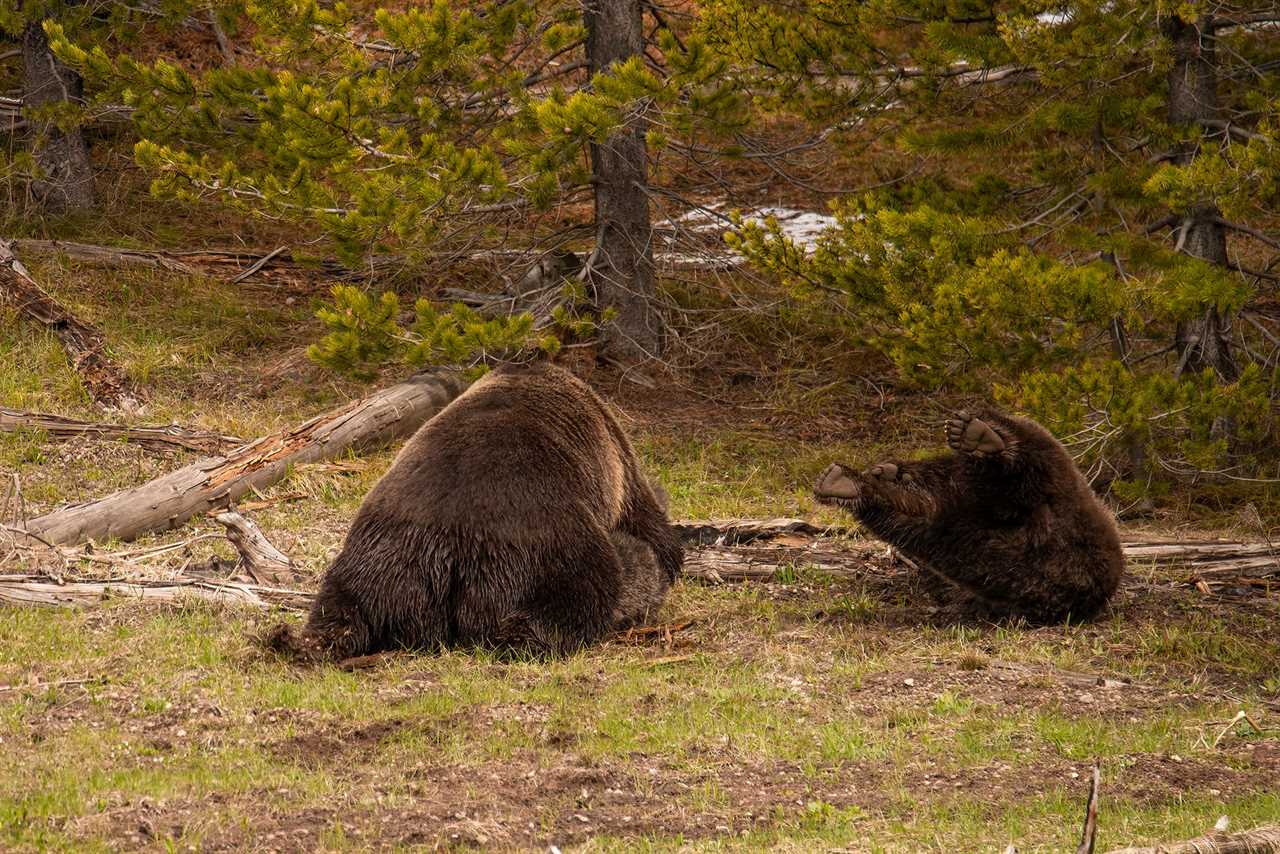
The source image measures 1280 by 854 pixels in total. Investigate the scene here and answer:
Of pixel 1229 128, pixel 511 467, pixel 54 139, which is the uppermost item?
pixel 1229 128

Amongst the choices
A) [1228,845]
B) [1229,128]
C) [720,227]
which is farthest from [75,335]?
[1228,845]

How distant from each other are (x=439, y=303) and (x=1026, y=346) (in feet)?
22.7

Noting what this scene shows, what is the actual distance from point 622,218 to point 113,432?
5.38 meters

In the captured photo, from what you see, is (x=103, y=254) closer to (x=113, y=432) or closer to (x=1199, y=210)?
(x=113, y=432)

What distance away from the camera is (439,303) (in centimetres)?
1515

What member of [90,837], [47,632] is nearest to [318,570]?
[47,632]

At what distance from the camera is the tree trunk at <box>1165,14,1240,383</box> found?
11.3 meters

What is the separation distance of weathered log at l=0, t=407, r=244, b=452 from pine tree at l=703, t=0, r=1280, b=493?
475 centimetres

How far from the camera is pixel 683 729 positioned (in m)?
5.83

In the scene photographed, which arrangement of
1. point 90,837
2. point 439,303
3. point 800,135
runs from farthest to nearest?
1. point 800,135
2. point 439,303
3. point 90,837

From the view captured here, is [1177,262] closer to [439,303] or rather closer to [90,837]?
[439,303]

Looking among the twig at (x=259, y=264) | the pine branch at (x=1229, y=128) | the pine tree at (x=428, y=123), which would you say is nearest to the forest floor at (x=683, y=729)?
the pine tree at (x=428, y=123)

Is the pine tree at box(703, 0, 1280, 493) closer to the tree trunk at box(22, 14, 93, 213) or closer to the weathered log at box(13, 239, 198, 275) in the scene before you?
the weathered log at box(13, 239, 198, 275)

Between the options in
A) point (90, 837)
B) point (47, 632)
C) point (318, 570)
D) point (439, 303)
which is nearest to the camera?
point (90, 837)
